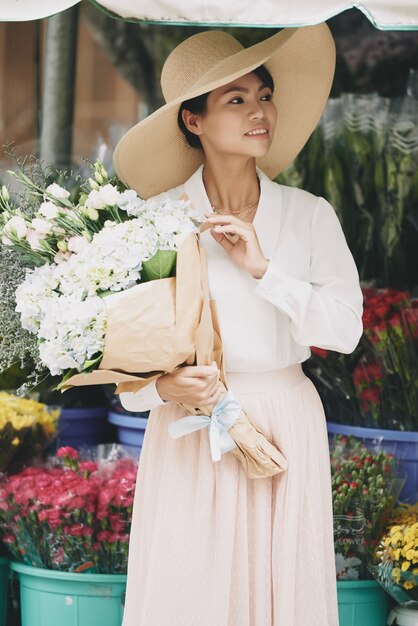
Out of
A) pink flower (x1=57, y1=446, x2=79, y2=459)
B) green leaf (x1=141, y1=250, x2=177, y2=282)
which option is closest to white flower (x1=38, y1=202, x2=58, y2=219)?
green leaf (x1=141, y1=250, x2=177, y2=282)

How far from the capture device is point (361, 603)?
3.61 m

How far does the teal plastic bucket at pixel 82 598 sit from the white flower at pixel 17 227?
1.40 metres

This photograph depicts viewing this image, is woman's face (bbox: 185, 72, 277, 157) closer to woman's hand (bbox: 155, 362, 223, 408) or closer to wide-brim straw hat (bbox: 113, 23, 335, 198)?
wide-brim straw hat (bbox: 113, 23, 335, 198)

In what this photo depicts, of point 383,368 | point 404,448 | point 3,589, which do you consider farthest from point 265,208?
point 3,589

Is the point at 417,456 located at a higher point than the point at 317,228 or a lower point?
lower

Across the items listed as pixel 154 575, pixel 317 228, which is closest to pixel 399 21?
pixel 317 228

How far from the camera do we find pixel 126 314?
255 cm

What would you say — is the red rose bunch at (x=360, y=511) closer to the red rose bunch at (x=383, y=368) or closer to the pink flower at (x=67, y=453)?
the red rose bunch at (x=383, y=368)

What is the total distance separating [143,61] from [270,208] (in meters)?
4.21

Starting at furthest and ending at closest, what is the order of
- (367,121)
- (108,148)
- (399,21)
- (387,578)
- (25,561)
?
(108,148) → (367,121) → (25,561) → (387,578) → (399,21)

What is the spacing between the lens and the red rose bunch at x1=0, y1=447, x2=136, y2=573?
3.64 m

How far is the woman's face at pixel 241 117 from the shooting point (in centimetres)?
290

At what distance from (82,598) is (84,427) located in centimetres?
105

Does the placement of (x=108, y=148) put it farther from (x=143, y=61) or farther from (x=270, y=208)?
(x=270, y=208)
